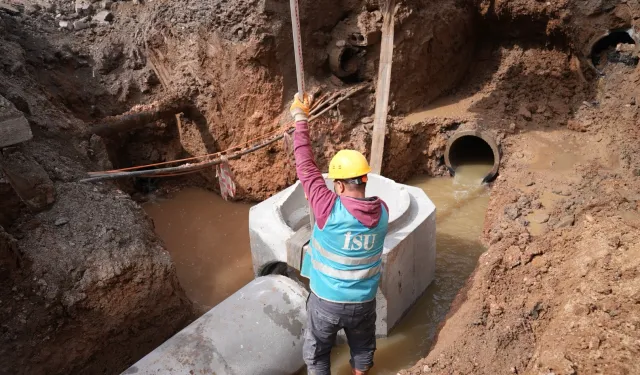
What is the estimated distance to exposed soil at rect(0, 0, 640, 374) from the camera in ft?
10.7

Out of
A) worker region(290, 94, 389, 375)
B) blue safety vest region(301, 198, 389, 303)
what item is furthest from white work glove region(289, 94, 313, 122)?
blue safety vest region(301, 198, 389, 303)

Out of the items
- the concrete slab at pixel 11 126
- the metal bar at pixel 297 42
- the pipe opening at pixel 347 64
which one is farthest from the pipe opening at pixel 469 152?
the concrete slab at pixel 11 126

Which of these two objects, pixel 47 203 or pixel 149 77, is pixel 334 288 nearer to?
pixel 47 203

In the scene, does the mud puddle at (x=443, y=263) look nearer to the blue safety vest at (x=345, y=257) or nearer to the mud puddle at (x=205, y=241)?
the blue safety vest at (x=345, y=257)

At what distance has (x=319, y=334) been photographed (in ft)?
10.3

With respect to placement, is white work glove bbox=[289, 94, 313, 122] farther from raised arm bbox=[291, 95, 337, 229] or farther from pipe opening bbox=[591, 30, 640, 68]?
pipe opening bbox=[591, 30, 640, 68]

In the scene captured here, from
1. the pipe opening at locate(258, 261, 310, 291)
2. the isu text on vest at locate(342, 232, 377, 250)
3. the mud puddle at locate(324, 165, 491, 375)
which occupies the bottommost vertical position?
the mud puddle at locate(324, 165, 491, 375)

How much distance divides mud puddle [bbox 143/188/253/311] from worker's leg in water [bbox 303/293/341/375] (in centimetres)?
195

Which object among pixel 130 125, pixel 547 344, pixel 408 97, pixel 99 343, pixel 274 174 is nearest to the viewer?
Answer: pixel 547 344

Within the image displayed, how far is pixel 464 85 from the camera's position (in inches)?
324

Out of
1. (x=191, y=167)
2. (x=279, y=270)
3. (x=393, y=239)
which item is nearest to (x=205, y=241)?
(x=191, y=167)

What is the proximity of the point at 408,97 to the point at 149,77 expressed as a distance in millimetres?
4195

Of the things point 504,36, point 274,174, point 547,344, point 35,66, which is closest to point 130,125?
point 35,66

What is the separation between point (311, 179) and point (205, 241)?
142 inches
